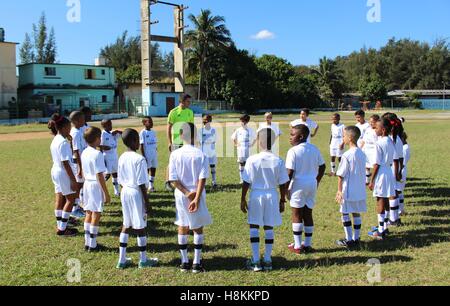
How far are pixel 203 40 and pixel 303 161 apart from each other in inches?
2392

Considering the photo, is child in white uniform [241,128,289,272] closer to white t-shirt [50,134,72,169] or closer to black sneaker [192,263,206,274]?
black sneaker [192,263,206,274]

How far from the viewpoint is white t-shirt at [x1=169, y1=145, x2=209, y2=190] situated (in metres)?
5.64

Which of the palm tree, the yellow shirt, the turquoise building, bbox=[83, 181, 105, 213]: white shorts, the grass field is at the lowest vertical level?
the grass field

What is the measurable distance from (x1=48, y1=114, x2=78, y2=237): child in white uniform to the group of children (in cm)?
2

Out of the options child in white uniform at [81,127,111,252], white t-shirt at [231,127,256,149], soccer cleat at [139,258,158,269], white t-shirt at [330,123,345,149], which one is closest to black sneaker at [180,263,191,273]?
soccer cleat at [139,258,158,269]

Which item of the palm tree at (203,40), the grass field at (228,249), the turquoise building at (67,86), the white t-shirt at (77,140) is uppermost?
the palm tree at (203,40)

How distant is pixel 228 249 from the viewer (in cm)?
671

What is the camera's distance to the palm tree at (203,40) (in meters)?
64.5

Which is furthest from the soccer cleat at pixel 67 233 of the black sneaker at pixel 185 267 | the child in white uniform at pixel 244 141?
the child in white uniform at pixel 244 141

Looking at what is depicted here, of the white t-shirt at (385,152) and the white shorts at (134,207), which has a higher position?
the white t-shirt at (385,152)

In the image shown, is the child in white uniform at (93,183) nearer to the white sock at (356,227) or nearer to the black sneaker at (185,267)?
the black sneaker at (185,267)
